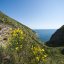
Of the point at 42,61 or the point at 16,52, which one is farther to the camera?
the point at 16,52

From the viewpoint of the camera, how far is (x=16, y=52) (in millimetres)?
10648

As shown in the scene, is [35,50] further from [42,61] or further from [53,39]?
[53,39]

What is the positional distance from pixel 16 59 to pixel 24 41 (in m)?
1.47

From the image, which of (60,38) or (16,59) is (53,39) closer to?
(60,38)

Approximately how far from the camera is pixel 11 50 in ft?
35.4

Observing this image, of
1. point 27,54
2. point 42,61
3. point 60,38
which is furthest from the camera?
point 60,38

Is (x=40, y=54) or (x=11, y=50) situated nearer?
(x=40, y=54)

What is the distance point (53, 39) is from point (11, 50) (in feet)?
155

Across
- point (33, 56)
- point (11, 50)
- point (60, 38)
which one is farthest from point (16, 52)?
point (60, 38)

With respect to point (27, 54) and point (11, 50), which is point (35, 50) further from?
point (11, 50)

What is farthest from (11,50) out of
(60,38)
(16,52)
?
(60,38)

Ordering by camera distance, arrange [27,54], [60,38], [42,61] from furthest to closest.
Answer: [60,38], [27,54], [42,61]

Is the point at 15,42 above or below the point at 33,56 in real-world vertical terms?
above

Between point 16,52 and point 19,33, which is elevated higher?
point 19,33
